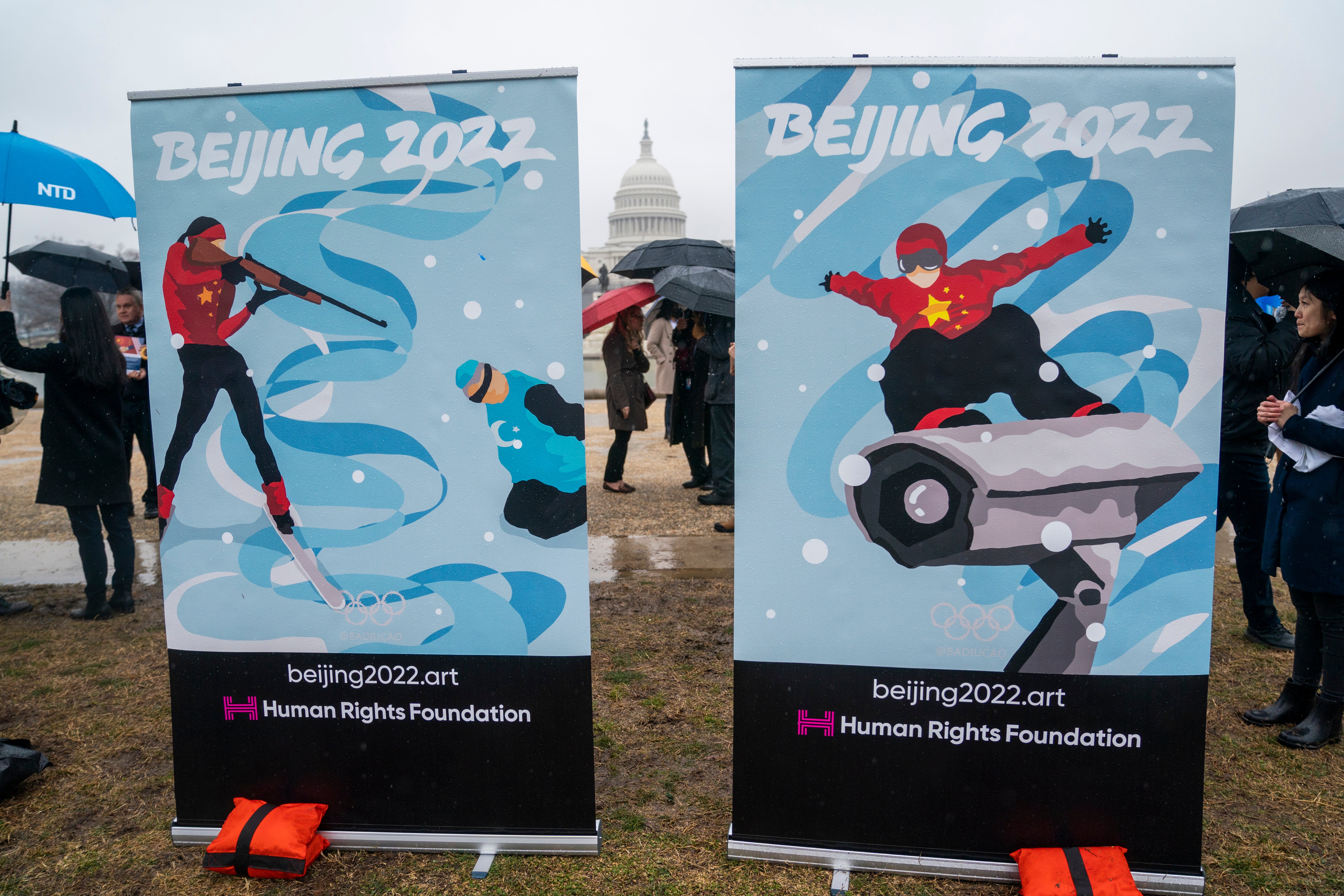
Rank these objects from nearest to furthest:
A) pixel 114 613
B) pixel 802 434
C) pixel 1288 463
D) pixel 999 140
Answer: pixel 999 140, pixel 802 434, pixel 1288 463, pixel 114 613

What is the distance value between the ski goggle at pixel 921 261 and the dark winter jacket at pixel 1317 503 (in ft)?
6.28

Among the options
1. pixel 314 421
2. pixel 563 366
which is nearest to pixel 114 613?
pixel 314 421

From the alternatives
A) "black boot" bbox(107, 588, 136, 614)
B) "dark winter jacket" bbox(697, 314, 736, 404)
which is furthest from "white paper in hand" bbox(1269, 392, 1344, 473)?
"black boot" bbox(107, 588, 136, 614)

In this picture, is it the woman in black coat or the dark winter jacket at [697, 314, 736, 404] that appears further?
the dark winter jacket at [697, 314, 736, 404]

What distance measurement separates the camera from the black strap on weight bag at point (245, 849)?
2.76 meters

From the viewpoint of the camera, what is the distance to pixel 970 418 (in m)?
2.58

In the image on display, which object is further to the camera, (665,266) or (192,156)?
(665,266)

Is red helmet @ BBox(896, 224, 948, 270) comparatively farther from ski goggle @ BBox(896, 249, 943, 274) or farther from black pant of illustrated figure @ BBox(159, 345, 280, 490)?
black pant of illustrated figure @ BBox(159, 345, 280, 490)

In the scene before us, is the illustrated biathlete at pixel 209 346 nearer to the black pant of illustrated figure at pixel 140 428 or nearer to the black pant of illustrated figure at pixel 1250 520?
the black pant of illustrated figure at pixel 1250 520

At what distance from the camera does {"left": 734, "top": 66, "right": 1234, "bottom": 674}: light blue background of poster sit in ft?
8.04

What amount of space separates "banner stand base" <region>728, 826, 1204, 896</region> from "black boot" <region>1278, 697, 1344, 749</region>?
134 centimetres

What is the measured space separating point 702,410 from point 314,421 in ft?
19.9

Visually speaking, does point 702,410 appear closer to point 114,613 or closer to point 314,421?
point 114,613

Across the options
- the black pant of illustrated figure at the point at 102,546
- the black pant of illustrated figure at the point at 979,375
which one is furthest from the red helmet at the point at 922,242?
the black pant of illustrated figure at the point at 102,546
